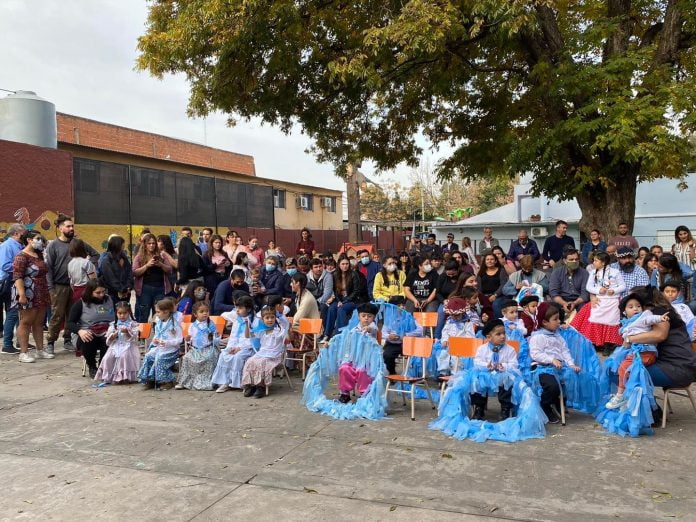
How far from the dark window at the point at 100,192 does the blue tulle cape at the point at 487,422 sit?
14.0 m

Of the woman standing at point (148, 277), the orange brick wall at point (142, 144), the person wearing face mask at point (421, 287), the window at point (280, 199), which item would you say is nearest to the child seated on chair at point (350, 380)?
the person wearing face mask at point (421, 287)

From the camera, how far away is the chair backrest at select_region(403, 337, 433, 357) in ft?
22.1

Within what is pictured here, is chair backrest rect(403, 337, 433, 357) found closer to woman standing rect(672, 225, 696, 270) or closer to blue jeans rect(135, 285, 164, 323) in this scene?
blue jeans rect(135, 285, 164, 323)

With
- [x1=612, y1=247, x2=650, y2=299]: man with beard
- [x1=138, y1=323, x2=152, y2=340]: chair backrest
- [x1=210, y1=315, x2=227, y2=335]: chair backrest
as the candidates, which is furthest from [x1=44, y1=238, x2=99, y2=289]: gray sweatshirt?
[x1=612, y1=247, x2=650, y2=299]: man with beard

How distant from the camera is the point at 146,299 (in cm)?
964

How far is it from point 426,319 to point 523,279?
2.03m

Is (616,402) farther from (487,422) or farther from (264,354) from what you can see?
(264,354)

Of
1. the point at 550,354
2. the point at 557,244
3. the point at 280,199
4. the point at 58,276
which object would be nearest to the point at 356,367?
the point at 550,354

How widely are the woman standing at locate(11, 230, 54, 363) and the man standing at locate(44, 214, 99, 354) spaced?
21 centimetres

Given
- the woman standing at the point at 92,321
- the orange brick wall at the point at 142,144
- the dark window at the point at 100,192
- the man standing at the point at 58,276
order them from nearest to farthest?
the woman standing at the point at 92,321
the man standing at the point at 58,276
the dark window at the point at 100,192
the orange brick wall at the point at 142,144

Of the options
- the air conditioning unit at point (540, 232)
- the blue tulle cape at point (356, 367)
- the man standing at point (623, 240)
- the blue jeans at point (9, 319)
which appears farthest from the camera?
the air conditioning unit at point (540, 232)

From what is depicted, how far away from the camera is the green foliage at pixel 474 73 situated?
10.5 metres

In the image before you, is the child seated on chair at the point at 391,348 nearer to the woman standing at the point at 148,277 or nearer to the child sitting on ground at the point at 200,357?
the child sitting on ground at the point at 200,357

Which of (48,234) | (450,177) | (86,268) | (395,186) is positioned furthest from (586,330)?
(395,186)
